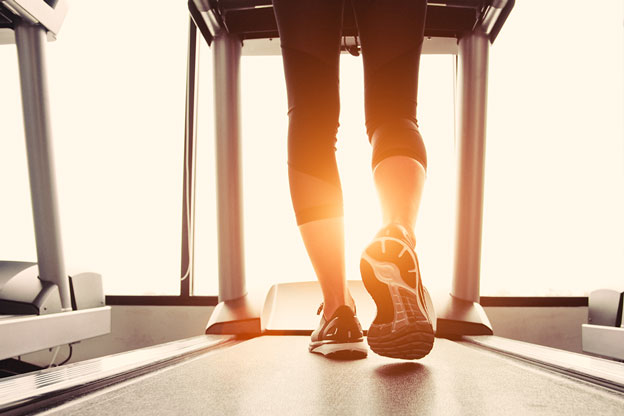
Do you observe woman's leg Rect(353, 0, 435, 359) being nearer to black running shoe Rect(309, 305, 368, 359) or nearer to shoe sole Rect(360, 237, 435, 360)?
shoe sole Rect(360, 237, 435, 360)

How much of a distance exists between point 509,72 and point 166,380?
2267 millimetres

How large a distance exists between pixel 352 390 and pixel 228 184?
1.03 meters

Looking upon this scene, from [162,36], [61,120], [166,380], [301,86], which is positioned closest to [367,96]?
[301,86]

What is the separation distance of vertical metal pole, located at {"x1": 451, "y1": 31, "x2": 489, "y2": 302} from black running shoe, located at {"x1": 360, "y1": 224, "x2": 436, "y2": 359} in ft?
2.51

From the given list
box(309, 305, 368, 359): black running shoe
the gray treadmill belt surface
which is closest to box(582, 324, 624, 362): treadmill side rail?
the gray treadmill belt surface

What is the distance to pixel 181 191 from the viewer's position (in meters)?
2.26

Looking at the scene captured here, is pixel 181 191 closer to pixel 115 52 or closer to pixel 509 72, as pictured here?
pixel 115 52

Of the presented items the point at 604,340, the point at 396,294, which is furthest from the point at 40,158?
the point at 604,340

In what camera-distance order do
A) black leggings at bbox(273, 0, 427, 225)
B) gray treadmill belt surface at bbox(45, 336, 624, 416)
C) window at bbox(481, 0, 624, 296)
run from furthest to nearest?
window at bbox(481, 0, 624, 296) → black leggings at bbox(273, 0, 427, 225) → gray treadmill belt surface at bbox(45, 336, 624, 416)

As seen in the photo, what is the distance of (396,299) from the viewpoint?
69 centimetres

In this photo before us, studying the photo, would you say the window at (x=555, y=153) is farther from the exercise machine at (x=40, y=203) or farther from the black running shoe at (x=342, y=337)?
the exercise machine at (x=40, y=203)

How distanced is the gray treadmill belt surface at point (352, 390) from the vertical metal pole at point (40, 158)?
3.06ft

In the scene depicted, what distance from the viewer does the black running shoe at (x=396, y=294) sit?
0.68 metres

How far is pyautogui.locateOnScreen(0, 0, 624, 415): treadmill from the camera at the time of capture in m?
0.50
